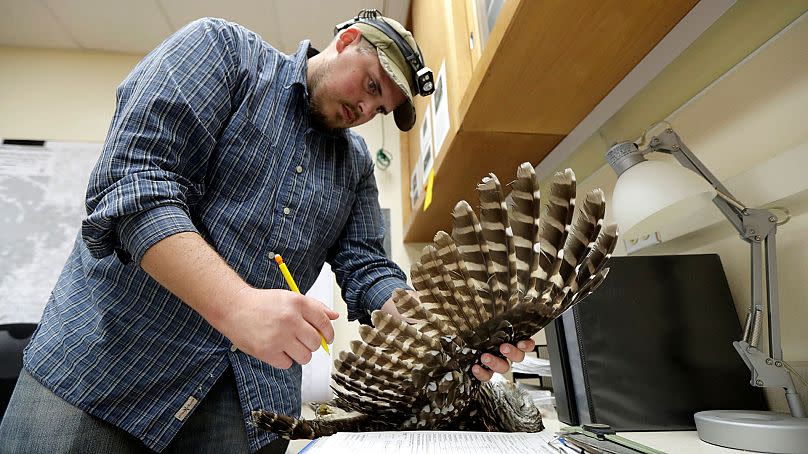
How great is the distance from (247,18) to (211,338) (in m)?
1.91

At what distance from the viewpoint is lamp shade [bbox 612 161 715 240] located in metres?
0.67

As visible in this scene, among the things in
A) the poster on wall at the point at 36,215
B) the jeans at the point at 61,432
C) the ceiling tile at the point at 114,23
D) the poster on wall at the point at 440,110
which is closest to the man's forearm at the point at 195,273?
the jeans at the point at 61,432

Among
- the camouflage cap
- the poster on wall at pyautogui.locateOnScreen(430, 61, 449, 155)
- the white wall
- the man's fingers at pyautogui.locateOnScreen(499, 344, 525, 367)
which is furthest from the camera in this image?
the white wall

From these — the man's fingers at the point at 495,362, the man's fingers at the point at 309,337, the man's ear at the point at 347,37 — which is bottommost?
the man's fingers at the point at 495,362

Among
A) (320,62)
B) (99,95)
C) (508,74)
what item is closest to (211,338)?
(320,62)

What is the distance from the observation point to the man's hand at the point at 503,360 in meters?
0.59

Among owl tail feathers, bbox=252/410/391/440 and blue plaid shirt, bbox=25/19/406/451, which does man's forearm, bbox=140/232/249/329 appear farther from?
owl tail feathers, bbox=252/410/391/440

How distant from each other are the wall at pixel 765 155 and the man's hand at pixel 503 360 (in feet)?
1.26

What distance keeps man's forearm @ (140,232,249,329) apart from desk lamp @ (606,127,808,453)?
597 mm

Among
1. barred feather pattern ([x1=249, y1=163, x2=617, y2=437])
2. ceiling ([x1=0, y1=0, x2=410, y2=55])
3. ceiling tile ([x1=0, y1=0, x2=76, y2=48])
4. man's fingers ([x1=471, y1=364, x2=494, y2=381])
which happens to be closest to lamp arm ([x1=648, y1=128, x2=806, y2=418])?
barred feather pattern ([x1=249, y1=163, x2=617, y2=437])

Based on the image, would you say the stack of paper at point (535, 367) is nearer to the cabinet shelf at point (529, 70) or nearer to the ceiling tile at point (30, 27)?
the cabinet shelf at point (529, 70)

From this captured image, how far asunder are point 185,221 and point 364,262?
19.6 inches

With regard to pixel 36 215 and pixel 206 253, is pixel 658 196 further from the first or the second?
pixel 36 215

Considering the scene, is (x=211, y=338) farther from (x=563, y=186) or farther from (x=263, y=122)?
(x=563, y=186)
